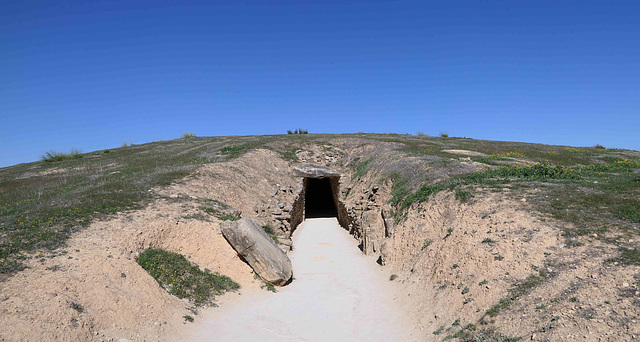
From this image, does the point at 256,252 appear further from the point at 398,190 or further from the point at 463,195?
the point at 398,190

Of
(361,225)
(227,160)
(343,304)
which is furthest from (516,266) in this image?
(227,160)

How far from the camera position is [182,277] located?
11367mm

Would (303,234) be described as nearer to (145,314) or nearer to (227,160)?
(227,160)

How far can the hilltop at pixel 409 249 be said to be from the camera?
7.35m

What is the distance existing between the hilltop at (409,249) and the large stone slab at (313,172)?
372 inches

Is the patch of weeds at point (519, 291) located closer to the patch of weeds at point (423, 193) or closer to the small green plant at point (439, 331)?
the small green plant at point (439, 331)

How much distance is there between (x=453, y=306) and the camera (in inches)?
374

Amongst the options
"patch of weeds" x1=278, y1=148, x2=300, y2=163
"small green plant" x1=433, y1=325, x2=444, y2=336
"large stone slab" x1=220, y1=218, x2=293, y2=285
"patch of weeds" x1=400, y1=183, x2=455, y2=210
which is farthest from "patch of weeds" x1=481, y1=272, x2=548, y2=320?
"patch of weeds" x1=278, y1=148, x2=300, y2=163

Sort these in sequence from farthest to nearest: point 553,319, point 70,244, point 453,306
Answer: point 70,244
point 453,306
point 553,319

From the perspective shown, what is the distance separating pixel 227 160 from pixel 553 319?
2413 centimetres

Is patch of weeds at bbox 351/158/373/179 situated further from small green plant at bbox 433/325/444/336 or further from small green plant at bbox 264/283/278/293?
small green plant at bbox 433/325/444/336

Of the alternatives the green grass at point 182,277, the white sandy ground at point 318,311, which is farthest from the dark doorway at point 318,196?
the green grass at point 182,277

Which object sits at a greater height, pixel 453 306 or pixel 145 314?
pixel 145 314

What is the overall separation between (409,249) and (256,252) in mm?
6511
